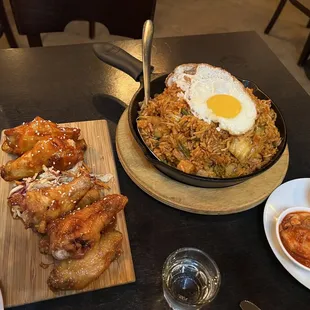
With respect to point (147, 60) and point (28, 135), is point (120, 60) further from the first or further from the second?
point (28, 135)

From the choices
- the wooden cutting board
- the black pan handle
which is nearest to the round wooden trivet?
the wooden cutting board

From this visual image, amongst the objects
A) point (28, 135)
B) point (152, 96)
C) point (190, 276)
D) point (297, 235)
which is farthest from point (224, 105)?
point (28, 135)

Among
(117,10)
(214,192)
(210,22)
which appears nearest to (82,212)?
(214,192)

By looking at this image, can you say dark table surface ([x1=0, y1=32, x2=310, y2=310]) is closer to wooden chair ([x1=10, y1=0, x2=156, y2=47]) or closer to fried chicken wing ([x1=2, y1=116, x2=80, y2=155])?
fried chicken wing ([x1=2, y1=116, x2=80, y2=155])

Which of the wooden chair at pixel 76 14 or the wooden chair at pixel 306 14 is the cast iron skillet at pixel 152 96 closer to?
the wooden chair at pixel 76 14

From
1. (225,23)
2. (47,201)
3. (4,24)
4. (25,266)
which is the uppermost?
(47,201)

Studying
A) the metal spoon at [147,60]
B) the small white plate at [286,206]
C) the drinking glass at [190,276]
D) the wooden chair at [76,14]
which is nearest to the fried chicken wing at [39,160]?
the metal spoon at [147,60]
